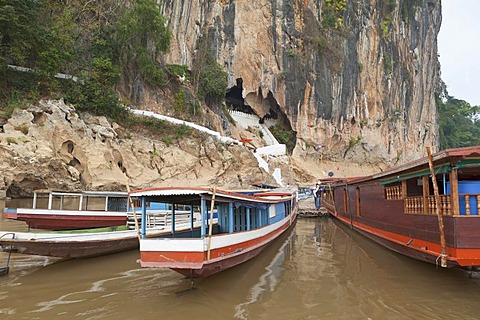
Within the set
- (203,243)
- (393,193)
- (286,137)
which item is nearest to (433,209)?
(393,193)

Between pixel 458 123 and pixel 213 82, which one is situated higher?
pixel 458 123

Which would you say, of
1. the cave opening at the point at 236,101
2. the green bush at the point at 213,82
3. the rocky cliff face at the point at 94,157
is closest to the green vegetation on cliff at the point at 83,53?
the rocky cliff face at the point at 94,157

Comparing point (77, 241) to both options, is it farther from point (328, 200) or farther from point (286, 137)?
point (286, 137)

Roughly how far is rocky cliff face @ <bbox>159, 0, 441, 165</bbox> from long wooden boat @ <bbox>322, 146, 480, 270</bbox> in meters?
23.5

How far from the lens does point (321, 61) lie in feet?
107

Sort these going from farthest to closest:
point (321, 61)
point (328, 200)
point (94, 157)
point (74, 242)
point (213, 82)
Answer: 1. point (321, 61)
2. point (213, 82)
3. point (328, 200)
4. point (94, 157)
5. point (74, 242)

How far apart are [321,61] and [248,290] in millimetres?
30904

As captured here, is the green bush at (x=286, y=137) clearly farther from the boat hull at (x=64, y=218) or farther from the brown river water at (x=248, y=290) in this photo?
the brown river water at (x=248, y=290)

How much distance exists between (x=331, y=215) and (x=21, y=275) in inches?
596

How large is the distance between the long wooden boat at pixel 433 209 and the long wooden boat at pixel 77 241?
503 centimetres

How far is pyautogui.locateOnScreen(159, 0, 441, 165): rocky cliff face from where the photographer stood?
98.4 ft

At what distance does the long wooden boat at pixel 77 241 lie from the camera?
6.50 meters

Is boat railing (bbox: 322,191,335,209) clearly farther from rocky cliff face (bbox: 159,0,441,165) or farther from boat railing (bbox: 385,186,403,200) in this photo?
rocky cliff face (bbox: 159,0,441,165)

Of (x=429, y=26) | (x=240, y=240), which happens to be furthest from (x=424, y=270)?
(x=429, y=26)
